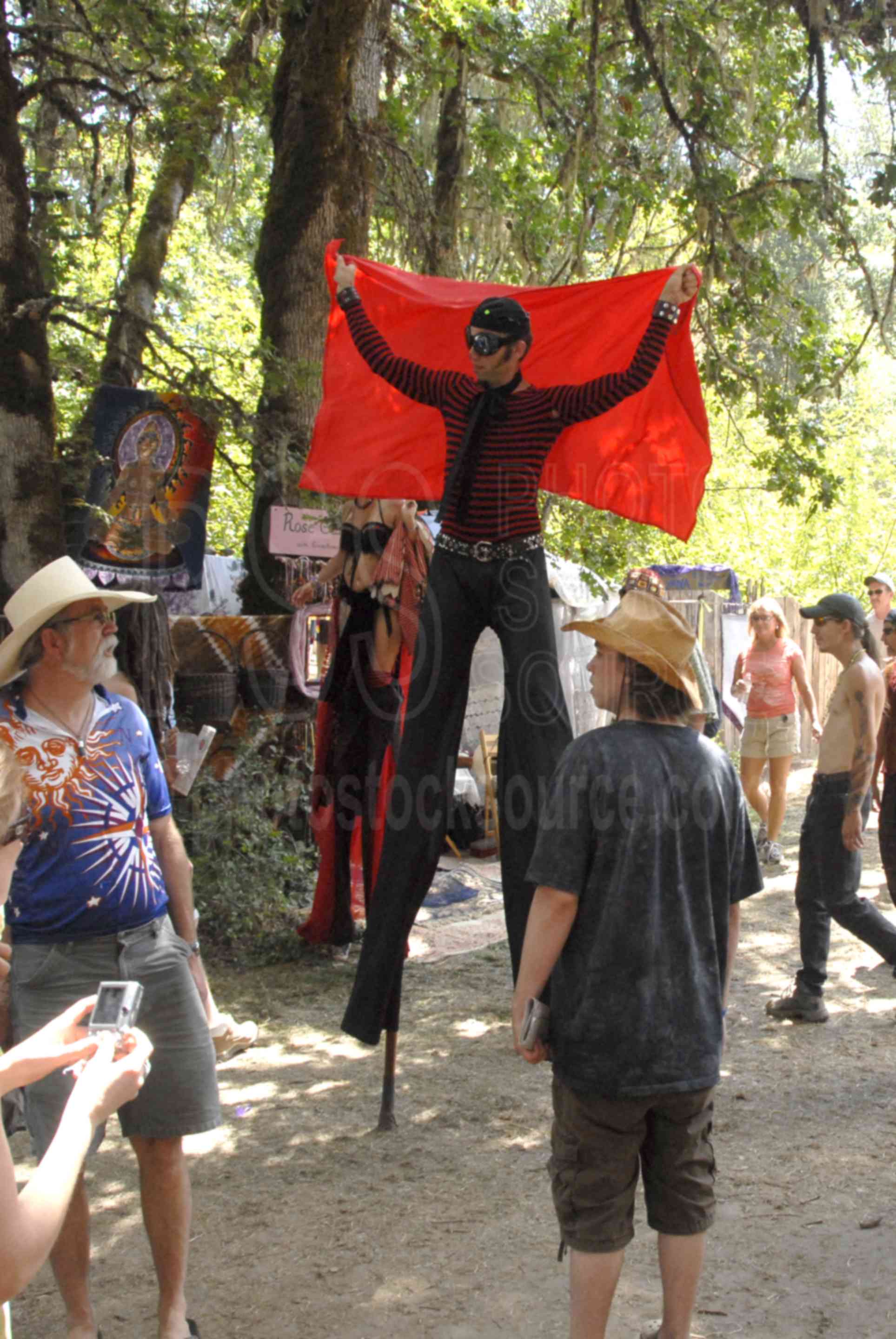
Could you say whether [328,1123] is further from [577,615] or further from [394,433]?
[577,615]

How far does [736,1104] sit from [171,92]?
6045 millimetres

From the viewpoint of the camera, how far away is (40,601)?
114 inches

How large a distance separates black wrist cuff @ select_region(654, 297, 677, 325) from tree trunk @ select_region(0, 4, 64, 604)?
301 cm

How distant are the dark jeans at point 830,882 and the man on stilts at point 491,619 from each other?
77.3 inches

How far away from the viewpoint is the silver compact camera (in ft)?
6.60

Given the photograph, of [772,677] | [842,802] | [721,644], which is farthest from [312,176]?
[721,644]

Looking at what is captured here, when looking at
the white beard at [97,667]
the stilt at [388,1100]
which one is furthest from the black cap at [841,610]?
the white beard at [97,667]

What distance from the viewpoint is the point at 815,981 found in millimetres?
5531

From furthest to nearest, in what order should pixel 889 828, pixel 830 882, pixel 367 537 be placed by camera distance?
pixel 889 828
pixel 367 537
pixel 830 882

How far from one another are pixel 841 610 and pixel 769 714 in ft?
12.2

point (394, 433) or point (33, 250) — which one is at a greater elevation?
point (33, 250)

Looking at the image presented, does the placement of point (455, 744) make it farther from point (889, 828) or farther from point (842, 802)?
point (889, 828)

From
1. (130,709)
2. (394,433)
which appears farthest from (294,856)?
(130,709)

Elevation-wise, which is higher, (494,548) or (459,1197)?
(494,548)
